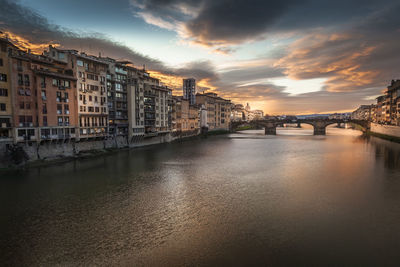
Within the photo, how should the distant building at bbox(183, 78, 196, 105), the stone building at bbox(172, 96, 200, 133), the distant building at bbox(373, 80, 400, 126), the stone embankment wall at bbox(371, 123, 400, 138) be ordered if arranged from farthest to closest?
1. the distant building at bbox(183, 78, 196, 105)
2. the stone building at bbox(172, 96, 200, 133)
3. the distant building at bbox(373, 80, 400, 126)
4. the stone embankment wall at bbox(371, 123, 400, 138)

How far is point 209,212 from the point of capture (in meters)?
20.4

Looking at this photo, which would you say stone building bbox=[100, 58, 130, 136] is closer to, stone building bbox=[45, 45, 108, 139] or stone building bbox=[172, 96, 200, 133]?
stone building bbox=[45, 45, 108, 139]

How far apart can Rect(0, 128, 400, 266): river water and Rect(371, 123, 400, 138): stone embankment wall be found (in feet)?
170

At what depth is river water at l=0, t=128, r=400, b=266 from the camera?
13.9 m

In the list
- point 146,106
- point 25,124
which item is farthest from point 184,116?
point 25,124

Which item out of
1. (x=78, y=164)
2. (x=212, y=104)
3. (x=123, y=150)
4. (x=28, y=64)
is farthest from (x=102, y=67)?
(x=212, y=104)

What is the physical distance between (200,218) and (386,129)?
327 feet

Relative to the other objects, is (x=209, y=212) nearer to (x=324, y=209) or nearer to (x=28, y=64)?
(x=324, y=209)

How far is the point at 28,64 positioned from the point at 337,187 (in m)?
53.8

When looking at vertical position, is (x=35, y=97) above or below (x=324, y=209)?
above

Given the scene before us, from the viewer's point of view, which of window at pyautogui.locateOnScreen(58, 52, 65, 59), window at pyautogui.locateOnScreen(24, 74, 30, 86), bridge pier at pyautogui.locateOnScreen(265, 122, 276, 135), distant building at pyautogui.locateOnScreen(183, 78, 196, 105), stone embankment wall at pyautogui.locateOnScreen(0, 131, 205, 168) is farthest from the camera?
distant building at pyautogui.locateOnScreen(183, 78, 196, 105)

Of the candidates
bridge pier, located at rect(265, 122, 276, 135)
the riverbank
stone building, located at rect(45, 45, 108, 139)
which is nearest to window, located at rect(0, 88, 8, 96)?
the riverbank

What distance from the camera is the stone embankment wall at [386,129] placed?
241 feet

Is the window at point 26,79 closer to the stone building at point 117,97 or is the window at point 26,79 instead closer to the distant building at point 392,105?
the stone building at point 117,97
